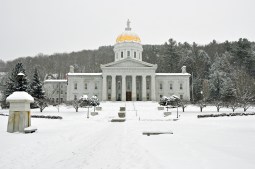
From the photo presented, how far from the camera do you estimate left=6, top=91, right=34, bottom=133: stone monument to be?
14.0m

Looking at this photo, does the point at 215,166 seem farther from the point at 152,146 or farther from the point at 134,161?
the point at 152,146

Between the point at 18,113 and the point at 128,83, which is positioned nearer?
the point at 18,113

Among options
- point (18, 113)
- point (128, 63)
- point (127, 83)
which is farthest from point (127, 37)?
point (18, 113)

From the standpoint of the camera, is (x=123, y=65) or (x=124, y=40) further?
(x=124, y=40)

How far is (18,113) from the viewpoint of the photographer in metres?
14.3

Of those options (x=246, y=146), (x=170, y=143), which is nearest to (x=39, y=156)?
(x=170, y=143)

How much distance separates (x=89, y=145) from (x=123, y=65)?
50892mm

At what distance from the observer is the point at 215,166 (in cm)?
683

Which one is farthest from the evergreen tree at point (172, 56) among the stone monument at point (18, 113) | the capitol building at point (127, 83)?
the stone monument at point (18, 113)

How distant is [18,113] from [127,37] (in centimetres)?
5405

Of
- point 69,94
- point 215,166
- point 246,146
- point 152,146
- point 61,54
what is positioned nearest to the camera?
point 215,166

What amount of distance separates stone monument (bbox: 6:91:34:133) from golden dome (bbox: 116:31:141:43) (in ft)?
175

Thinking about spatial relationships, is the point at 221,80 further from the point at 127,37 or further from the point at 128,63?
the point at 127,37

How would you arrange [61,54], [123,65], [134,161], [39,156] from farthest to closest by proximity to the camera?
[61,54] → [123,65] → [39,156] → [134,161]
